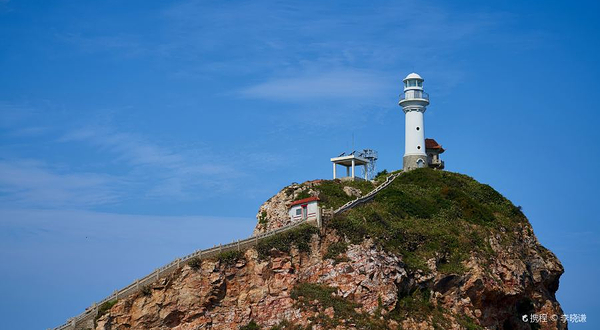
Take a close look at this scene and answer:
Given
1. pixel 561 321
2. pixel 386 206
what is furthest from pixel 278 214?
pixel 561 321

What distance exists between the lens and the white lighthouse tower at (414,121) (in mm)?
74125

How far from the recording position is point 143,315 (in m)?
47.2

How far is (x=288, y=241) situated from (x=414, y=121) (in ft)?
88.9

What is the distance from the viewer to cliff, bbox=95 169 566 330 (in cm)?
4794

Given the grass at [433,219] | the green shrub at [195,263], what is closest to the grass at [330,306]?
the grass at [433,219]

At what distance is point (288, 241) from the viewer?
52281 mm

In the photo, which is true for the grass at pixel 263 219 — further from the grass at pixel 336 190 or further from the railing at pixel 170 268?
the railing at pixel 170 268

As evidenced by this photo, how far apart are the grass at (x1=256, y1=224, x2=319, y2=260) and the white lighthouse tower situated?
2312cm

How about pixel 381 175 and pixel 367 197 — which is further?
pixel 381 175

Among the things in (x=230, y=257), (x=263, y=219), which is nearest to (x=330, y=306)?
(x=230, y=257)

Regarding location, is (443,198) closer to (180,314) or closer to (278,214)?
(278,214)

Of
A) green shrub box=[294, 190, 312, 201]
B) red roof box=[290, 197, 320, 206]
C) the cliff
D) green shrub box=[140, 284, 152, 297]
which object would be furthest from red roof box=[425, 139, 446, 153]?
green shrub box=[140, 284, 152, 297]

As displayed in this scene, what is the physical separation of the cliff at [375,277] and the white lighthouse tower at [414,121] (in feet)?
34.3

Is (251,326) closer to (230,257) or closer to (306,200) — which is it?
(230,257)
